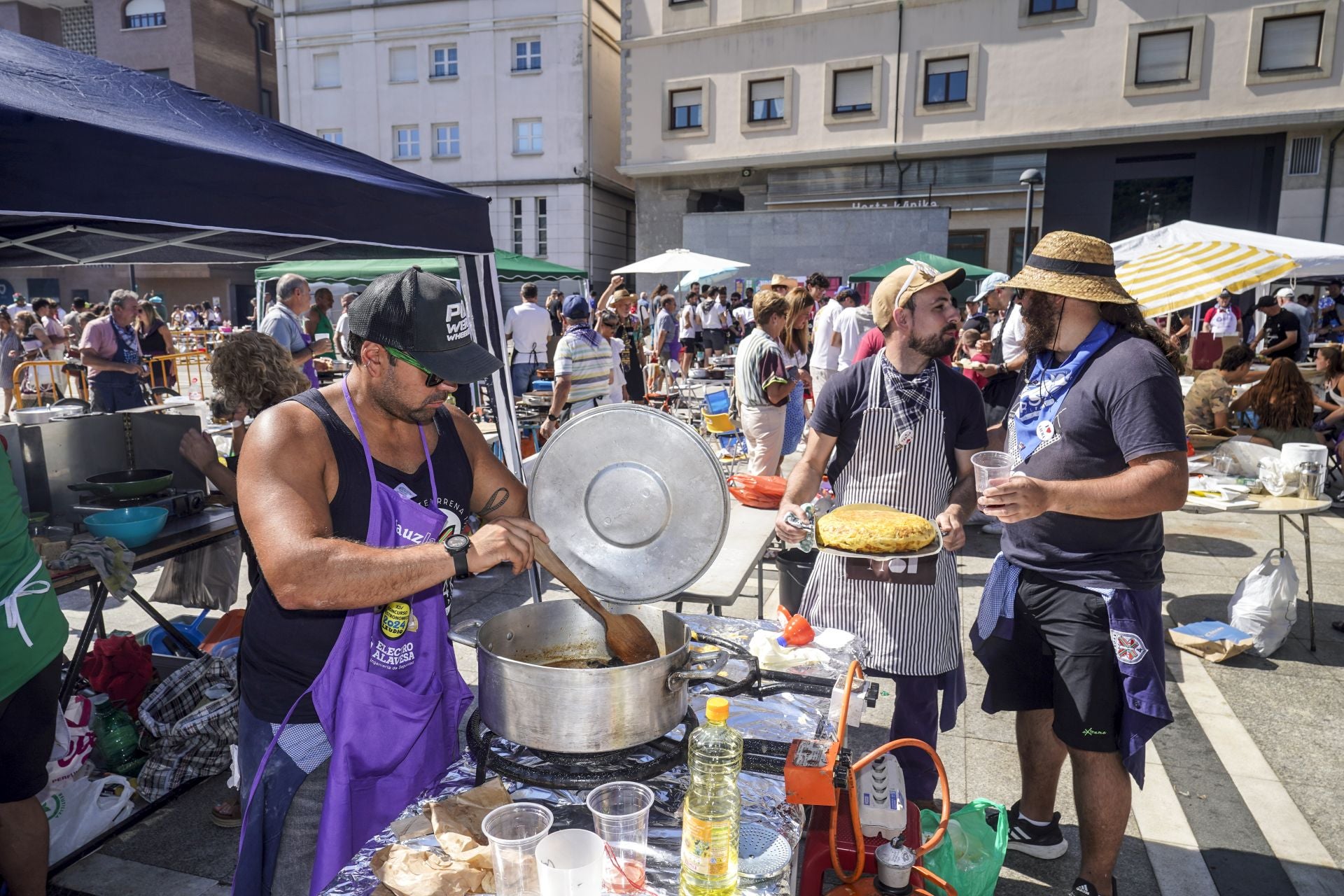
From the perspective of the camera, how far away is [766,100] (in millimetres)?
25250

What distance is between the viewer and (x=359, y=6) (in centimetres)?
3041

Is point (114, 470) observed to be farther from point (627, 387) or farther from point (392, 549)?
point (627, 387)

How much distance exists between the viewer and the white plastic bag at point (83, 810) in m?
2.95

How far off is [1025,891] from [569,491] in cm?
213

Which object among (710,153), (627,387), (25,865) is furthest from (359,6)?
(25,865)

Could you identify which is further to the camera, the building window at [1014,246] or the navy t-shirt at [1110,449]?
the building window at [1014,246]

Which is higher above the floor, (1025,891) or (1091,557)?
(1091,557)

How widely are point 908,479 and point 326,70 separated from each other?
3540cm

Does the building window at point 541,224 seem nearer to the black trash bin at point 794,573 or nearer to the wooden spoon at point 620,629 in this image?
the black trash bin at point 794,573

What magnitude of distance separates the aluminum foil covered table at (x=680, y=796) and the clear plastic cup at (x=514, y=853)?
179mm

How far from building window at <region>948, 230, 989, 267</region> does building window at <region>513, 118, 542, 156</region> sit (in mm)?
15105

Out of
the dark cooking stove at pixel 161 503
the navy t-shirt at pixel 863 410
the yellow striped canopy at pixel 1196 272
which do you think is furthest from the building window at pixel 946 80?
the dark cooking stove at pixel 161 503

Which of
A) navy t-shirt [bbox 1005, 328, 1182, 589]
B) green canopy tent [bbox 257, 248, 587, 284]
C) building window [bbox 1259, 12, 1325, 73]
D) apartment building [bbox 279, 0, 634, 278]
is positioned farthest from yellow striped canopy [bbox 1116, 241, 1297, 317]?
apartment building [bbox 279, 0, 634, 278]

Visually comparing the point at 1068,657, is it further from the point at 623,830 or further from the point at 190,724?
the point at 190,724
